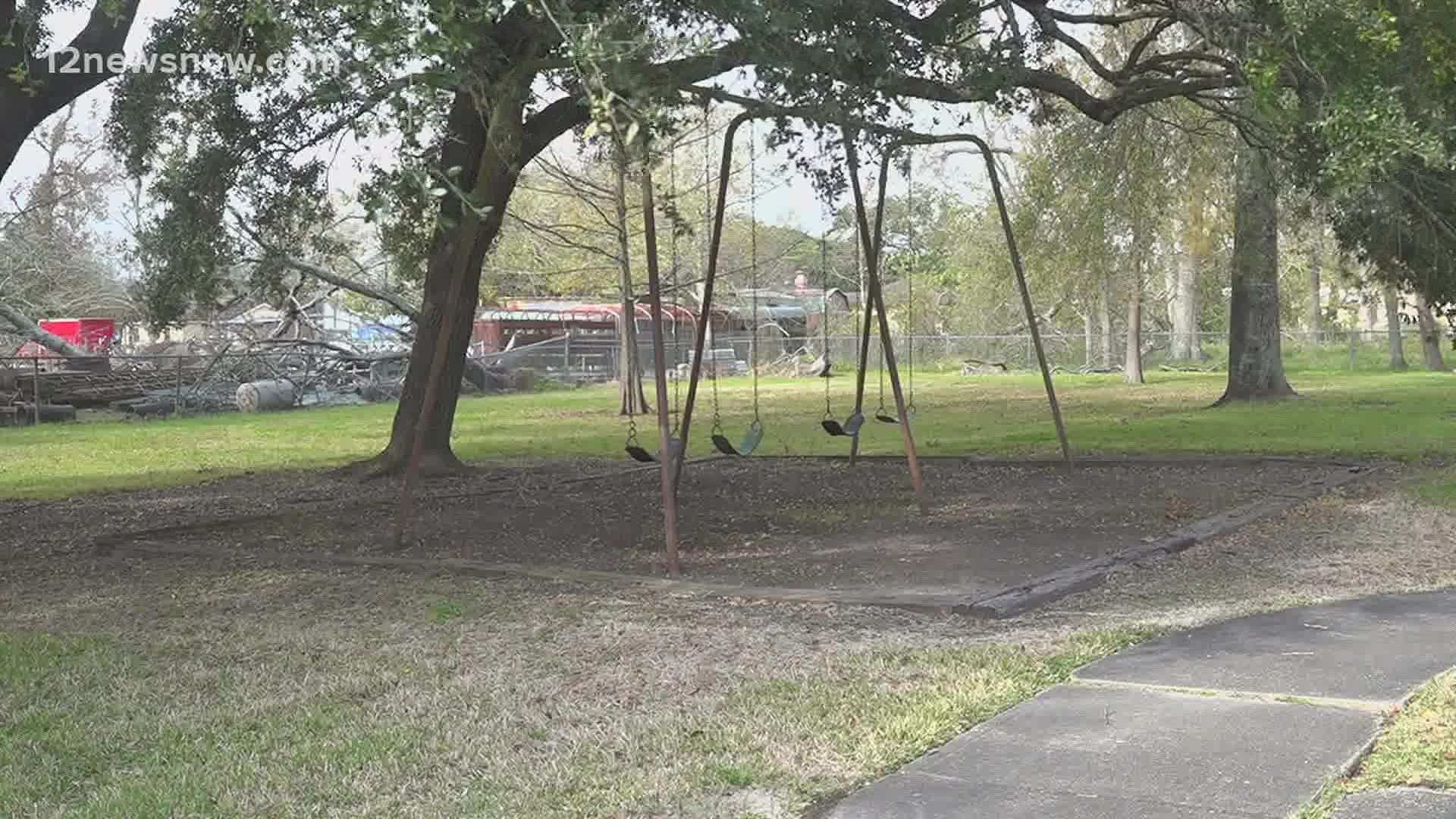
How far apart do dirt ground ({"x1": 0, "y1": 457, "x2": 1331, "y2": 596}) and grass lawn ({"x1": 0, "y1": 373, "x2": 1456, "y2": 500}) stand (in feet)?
5.92

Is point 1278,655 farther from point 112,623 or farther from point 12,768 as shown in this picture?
point 112,623

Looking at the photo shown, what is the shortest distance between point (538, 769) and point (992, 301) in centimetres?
4331

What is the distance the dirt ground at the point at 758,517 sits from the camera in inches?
346

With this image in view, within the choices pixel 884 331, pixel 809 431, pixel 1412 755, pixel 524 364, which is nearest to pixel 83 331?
pixel 524 364

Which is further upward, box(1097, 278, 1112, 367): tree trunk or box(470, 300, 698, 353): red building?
box(470, 300, 698, 353): red building

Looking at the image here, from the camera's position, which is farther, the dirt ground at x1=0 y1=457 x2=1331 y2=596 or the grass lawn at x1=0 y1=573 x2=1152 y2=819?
the dirt ground at x1=0 y1=457 x2=1331 y2=596

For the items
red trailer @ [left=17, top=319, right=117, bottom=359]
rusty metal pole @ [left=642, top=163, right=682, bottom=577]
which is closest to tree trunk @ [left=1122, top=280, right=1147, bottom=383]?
red trailer @ [left=17, top=319, right=117, bottom=359]

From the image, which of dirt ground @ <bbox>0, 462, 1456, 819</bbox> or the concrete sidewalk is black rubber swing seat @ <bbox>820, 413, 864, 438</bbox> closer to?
dirt ground @ <bbox>0, 462, 1456, 819</bbox>

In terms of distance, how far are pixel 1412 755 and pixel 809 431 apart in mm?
16776

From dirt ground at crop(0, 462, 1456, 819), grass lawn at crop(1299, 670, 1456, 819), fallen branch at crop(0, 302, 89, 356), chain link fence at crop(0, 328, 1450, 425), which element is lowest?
grass lawn at crop(1299, 670, 1456, 819)

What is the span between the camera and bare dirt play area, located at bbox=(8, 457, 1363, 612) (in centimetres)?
873

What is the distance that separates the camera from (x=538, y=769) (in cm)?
448

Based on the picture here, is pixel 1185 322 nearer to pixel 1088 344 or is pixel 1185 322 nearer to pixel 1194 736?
pixel 1088 344

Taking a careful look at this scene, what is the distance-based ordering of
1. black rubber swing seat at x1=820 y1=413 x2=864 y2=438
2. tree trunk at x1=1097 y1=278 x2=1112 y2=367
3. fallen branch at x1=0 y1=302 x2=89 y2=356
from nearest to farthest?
1. black rubber swing seat at x1=820 y1=413 x2=864 y2=438
2. fallen branch at x1=0 y1=302 x2=89 y2=356
3. tree trunk at x1=1097 y1=278 x2=1112 y2=367
